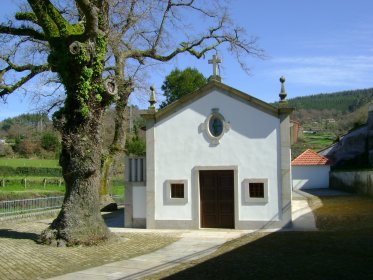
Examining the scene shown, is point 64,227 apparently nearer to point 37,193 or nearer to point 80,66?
point 80,66

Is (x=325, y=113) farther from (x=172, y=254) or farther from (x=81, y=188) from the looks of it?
(x=172, y=254)

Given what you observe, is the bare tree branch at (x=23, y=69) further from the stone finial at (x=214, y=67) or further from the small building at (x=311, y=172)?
the small building at (x=311, y=172)

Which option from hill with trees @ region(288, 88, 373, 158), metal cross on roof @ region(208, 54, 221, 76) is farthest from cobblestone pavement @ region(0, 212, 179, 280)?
hill with trees @ region(288, 88, 373, 158)

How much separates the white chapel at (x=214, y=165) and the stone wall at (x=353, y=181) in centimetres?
1252

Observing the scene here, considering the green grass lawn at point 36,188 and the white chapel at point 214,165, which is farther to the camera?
the green grass lawn at point 36,188

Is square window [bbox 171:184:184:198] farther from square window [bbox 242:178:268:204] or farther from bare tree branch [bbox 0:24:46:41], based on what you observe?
bare tree branch [bbox 0:24:46:41]

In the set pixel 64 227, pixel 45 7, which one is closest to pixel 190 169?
pixel 64 227

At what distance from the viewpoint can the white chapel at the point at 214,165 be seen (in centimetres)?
1677

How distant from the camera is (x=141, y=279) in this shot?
9320mm

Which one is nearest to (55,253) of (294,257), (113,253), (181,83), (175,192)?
(113,253)

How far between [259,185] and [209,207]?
2.09m

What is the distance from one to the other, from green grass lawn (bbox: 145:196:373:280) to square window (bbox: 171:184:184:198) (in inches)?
133

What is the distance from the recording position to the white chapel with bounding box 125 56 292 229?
16.8 m

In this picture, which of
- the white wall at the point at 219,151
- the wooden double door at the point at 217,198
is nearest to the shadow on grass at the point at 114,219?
the white wall at the point at 219,151
